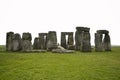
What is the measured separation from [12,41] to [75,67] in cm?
1734

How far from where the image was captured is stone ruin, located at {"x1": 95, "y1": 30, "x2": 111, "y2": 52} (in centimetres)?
3272

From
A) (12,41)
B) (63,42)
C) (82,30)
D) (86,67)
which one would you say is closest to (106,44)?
(82,30)

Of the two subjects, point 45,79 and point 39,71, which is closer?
point 45,79

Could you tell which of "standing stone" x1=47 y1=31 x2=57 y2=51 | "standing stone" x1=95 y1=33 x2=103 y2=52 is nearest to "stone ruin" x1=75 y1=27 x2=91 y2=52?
"standing stone" x1=95 y1=33 x2=103 y2=52

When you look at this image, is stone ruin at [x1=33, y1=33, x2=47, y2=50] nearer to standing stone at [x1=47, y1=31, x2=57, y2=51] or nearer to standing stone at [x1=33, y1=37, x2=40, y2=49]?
standing stone at [x1=33, y1=37, x2=40, y2=49]

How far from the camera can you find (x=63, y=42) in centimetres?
3669

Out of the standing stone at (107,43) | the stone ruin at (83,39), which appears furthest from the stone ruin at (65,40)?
the standing stone at (107,43)

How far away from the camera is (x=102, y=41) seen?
33.5 m

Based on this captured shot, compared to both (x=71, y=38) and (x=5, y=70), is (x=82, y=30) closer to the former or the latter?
(x=71, y=38)

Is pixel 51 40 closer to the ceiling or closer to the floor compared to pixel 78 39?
closer to the floor

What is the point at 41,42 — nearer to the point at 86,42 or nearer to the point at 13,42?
the point at 13,42

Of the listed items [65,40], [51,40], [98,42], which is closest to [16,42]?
[51,40]

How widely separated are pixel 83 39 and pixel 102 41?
15.1ft

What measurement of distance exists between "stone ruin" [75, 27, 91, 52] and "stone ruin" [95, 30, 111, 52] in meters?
2.25
